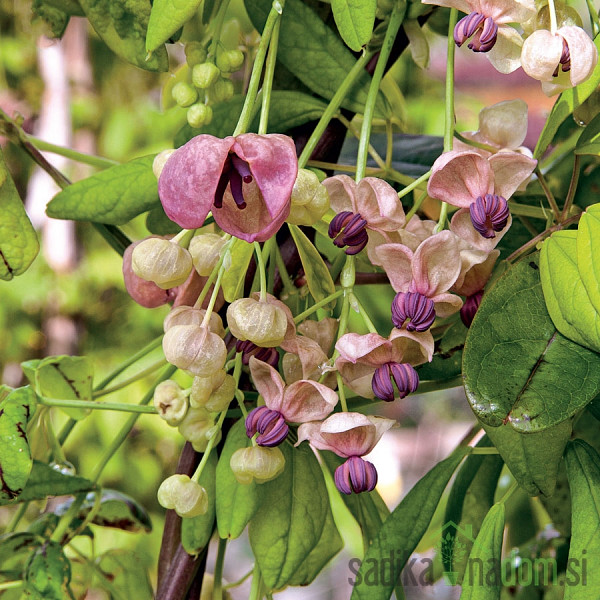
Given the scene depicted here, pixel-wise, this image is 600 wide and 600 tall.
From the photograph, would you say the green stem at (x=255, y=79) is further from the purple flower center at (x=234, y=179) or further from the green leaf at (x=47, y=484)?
the green leaf at (x=47, y=484)

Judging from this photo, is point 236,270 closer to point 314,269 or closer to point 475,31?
point 314,269

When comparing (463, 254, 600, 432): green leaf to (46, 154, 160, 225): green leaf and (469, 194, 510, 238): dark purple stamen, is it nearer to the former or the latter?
(469, 194, 510, 238): dark purple stamen

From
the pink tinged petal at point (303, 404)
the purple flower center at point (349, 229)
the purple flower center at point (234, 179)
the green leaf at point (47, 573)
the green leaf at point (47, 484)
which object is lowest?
the green leaf at point (47, 573)

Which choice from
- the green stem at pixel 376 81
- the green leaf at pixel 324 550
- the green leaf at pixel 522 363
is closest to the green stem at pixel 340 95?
the green stem at pixel 376 81

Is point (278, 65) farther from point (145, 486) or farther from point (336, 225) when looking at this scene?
point (145, 486)

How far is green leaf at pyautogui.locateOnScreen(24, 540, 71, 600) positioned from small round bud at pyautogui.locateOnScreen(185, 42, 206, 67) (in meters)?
0.29

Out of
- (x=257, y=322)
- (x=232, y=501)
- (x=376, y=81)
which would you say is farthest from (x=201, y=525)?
Result: (x=376, y=81)

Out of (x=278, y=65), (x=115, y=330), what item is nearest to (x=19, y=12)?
(x=115, y=330)

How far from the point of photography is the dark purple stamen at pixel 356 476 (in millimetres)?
324

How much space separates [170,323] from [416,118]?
1.48m

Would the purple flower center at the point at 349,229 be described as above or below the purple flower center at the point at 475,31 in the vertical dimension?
below

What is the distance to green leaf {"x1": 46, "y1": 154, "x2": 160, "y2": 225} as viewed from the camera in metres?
0.39

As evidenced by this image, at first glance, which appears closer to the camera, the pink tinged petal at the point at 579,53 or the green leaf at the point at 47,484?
the pink tinged petal at the point at 579,53

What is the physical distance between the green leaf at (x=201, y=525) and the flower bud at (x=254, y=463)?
48mm
